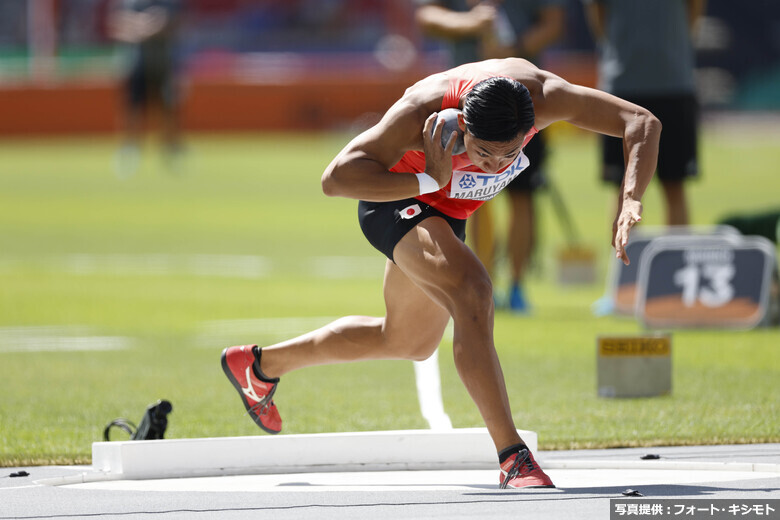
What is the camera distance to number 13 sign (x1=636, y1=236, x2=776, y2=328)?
10.4 meters

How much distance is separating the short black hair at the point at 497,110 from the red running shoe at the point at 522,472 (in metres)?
1.20

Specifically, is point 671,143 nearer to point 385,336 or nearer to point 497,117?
point 385,336

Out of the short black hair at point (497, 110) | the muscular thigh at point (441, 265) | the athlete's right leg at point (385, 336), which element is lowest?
the athlete's right leg at point (385, 336)

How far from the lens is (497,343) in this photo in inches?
397

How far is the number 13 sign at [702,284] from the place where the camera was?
10.4 meters

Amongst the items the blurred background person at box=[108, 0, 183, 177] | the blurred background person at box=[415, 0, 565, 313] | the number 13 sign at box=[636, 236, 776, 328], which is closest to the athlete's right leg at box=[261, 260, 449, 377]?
the number 13 sign at box=[636, 236, 776, 328]

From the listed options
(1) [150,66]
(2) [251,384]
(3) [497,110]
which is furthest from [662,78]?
(1) [150,66]

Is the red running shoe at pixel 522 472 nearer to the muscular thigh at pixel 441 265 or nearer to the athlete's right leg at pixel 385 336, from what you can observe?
the muscular thigh at pixel 441 265

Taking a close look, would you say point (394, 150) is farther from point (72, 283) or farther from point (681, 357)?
point (72, 283)

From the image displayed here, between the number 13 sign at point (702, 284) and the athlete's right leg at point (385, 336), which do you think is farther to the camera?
the number 13 sign at point (702, 284)

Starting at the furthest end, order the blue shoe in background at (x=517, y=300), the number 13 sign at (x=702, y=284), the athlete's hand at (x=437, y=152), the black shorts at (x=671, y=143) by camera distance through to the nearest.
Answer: the blue shoe in background at (x=517, y=300) < the black shorts at (x=671, y=143) < the number 13 sign at (x=702, y=284) < the athlete's hand at (x=437, y=152)

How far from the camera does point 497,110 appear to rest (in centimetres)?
554

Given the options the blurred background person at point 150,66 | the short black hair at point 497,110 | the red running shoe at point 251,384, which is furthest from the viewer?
the blurred background person at point 150,66

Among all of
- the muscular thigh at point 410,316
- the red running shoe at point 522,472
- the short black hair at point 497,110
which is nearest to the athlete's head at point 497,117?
the short black hair at point 497,110
